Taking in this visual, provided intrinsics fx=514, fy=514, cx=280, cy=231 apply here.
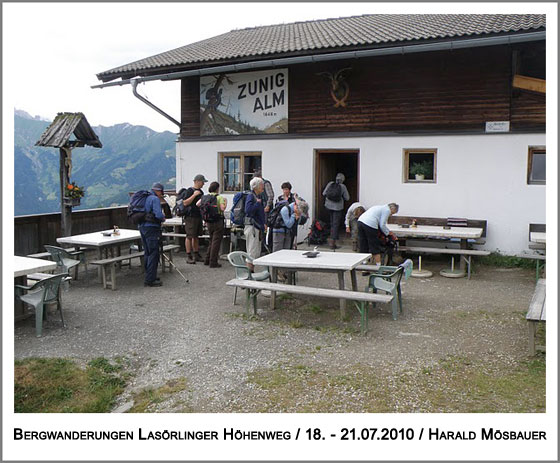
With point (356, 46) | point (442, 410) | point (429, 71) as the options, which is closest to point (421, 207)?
point (429, 71)

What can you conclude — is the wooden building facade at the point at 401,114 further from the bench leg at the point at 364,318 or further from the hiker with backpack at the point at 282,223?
the bench leg at the point at 364,318

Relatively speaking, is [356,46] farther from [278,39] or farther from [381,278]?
[381,278]

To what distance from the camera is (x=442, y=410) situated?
4.18 m

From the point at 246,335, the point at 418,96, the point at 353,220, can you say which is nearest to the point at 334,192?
the point at 353,220

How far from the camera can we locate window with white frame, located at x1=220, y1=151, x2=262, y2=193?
13.2m

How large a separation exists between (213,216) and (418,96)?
505cm

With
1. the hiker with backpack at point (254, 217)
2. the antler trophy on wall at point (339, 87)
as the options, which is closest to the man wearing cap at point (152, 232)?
the hiker with backpack at point (254, 217)

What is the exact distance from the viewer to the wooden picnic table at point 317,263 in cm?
671

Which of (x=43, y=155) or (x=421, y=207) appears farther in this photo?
(x=43, y=155)

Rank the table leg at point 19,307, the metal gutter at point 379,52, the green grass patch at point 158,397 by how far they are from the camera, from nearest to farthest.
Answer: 1. the green grass patch at point 158,397
2. the table leg at point 19,307
3. the metal gutter at point 379,52

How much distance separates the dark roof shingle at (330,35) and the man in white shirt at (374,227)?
12.5 feet

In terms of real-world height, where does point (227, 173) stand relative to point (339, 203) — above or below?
above

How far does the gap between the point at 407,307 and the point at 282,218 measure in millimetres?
2478

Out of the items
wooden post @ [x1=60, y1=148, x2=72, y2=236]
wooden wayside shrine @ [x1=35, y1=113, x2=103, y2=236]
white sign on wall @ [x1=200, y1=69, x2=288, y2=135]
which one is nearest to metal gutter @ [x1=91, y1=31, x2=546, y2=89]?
white sign on wall @ [x1=200, y1=69, x2=288, y2=135]
